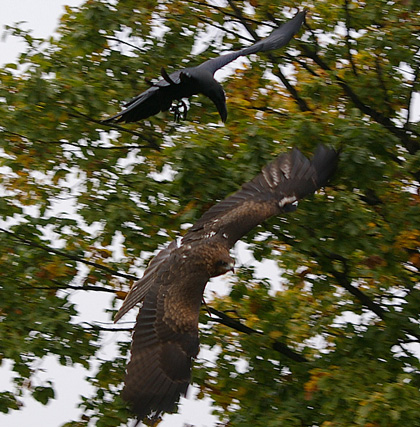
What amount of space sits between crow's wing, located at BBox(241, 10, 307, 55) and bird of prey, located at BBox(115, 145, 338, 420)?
107 cm

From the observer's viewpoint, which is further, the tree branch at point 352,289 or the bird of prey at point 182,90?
the tree branch at point 352,289

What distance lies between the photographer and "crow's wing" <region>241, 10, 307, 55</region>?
9.56 meters

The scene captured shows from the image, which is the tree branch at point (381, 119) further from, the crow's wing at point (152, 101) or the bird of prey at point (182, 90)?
the crow's wing at point (152, 101)

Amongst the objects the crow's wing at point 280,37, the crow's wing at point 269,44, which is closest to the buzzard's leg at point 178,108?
the crow's wing at point 269,44

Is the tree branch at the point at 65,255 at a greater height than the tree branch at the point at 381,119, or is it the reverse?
the tree branch at the point at 381,119

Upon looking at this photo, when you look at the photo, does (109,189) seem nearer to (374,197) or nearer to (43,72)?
(43,72)

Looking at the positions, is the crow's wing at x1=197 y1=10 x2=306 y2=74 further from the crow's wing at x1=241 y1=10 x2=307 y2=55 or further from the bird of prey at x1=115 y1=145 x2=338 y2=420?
the bird of prey at x1=115 y1=145 x2=338 y2=420

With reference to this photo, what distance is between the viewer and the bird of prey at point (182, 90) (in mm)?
8578

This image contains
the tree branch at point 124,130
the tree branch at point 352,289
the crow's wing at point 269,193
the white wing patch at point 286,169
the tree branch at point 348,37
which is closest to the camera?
the crow's wing at point 269,193

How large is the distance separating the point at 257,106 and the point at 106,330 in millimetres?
2840

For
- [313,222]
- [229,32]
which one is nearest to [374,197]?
[313,222]

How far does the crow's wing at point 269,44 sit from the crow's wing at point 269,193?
1024 millimetres

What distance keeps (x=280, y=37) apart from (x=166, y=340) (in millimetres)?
3454

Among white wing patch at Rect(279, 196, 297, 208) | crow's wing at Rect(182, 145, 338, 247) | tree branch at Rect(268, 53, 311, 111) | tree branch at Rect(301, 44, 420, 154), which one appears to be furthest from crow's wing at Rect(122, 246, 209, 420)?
tree branch at Rect(268, 53, 311, 111)
